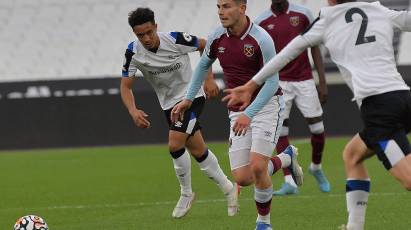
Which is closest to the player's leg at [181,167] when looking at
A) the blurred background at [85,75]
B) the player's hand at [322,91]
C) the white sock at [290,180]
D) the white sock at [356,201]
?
the white sock at [290,180]

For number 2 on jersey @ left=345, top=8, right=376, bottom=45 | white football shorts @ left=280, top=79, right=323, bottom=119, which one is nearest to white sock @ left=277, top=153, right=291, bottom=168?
white football shorts @ left=280, top=79, right=323, bottom=119

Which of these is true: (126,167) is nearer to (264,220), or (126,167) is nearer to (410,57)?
(264,220)

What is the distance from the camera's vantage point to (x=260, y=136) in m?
8.73

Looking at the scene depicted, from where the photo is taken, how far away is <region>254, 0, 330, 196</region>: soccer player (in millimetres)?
12000

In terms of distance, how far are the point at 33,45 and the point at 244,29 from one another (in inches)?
941

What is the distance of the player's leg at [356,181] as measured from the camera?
23.5ft

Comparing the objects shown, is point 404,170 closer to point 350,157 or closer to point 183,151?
point 350,157

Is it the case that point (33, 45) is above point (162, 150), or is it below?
below

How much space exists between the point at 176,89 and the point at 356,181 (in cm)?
372

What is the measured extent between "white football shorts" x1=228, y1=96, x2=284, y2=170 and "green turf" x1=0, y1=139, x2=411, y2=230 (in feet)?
2.36

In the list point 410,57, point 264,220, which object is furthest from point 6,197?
point 410,57

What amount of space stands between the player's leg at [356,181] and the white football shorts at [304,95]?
5189mm

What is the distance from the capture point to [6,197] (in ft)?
44.9

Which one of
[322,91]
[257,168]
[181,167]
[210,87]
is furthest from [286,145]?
[257,168]
